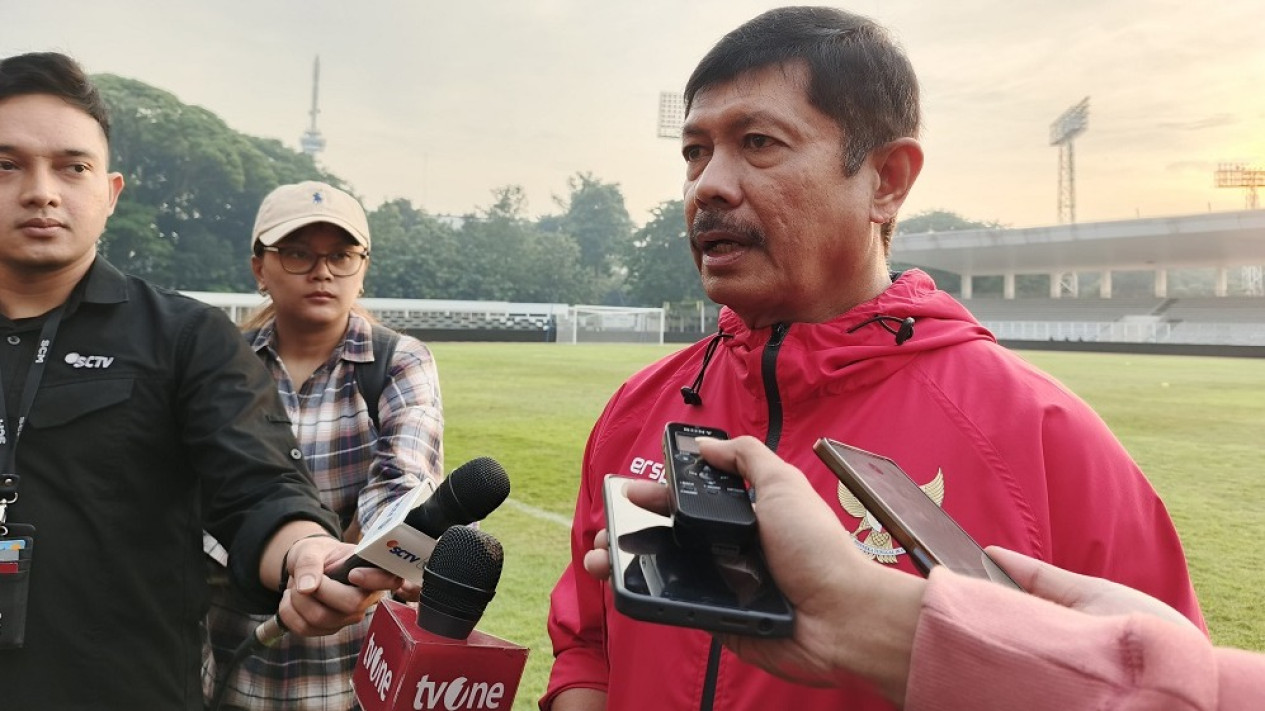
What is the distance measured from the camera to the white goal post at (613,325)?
43656 millimetres

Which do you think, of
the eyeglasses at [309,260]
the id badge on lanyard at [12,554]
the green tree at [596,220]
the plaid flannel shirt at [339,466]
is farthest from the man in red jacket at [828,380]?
the green tree at [596,220]

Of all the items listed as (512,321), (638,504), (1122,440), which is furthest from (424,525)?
(512,321)

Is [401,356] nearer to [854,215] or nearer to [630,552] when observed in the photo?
[854,215]

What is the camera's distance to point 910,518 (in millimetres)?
969

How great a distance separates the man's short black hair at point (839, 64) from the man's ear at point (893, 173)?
0.02 m

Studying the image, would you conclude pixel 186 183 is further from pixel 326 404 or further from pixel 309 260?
pixel 326 404

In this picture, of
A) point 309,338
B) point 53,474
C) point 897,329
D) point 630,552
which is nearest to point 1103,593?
point 630,552

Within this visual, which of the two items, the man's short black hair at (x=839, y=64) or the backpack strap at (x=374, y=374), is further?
the backpack strap at (x=374, y=374)

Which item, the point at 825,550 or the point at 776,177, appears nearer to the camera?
the point at 825,550

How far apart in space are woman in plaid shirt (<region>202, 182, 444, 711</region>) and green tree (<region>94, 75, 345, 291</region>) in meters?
49.1

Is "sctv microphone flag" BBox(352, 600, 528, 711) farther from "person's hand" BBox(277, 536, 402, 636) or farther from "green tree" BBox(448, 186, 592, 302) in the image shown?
"green tree" BBox(448, 186, 592, 302)

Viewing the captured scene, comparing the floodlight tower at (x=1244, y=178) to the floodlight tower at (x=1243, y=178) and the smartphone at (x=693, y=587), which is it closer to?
the floodlight tower at (x=1243, y=178)

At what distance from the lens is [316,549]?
4.99ft

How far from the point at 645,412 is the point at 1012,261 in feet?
166
